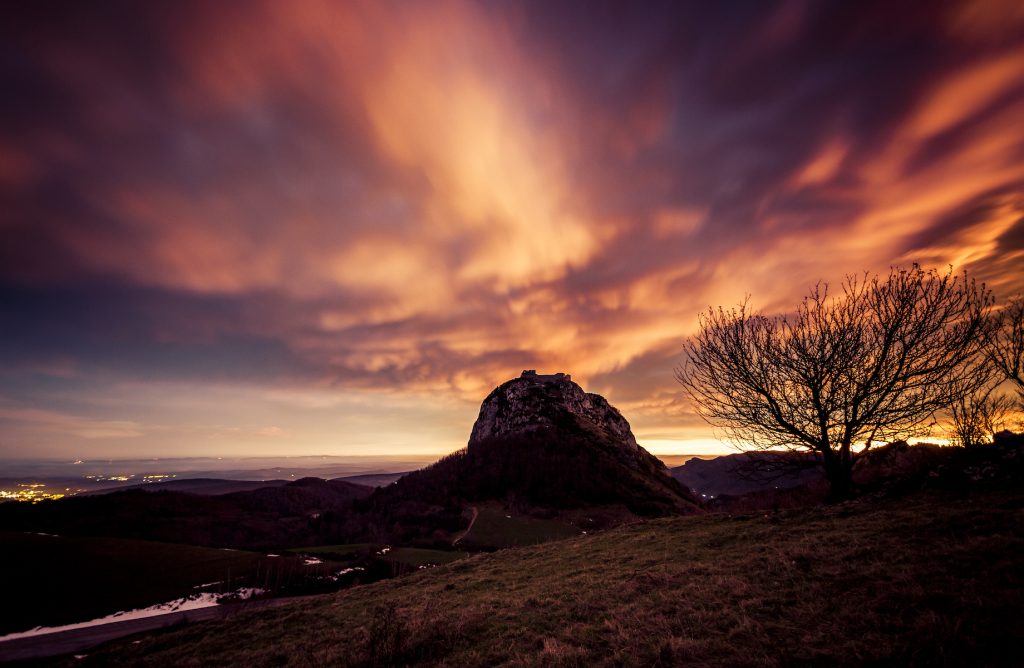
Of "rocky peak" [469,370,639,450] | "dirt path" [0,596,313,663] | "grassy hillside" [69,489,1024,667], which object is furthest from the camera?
"rocky peak" [469,370,639,450]

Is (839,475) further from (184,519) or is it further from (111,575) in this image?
(184,519)

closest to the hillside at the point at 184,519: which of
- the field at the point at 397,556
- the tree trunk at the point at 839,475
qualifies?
the field at the point at 397,556

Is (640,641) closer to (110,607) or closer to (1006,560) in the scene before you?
(1006,560)

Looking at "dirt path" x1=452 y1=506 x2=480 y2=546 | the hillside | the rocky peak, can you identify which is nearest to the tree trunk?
"dirt path" x1=452 y1=506 x2=480 y2=546

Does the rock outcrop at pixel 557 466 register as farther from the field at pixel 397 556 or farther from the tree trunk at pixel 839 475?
the tree trunk at pixel 839 475

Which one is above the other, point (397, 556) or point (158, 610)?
point (397, 556)

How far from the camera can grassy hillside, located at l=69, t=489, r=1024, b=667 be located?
6551 mm

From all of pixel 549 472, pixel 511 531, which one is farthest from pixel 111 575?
pixel 549 472

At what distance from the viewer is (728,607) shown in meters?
9.04

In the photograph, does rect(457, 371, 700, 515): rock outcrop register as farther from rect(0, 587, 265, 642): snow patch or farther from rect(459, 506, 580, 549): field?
rect(0, 587, 265, 642): snow patch

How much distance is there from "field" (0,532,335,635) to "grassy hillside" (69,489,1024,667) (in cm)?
3050

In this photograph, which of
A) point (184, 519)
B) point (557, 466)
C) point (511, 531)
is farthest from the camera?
point (184, 519)

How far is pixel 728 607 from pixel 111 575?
7305 centimetres

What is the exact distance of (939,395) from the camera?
1702 centimetres
